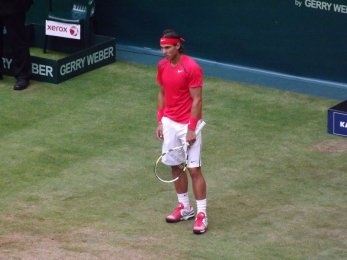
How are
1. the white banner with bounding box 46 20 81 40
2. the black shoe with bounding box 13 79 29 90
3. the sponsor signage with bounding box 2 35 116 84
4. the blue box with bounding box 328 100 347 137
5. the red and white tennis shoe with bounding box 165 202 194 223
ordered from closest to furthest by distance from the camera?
the blue box with bounding box 328 100 347 137
the red and white tennis shoe with bounding box 165 202 194 223
the black shoe with bounding box 13 79 29 90
the sponsor signage with bounding box 2 35 116 84
the white banner with bounding box 46 20 81 40

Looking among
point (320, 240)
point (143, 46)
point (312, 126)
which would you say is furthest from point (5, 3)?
point (320, 240)

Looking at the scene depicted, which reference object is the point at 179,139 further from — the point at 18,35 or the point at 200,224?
the point at 18,35

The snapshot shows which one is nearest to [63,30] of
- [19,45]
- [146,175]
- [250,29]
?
[19,45]

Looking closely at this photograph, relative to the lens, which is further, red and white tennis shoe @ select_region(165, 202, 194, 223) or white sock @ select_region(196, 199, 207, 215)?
red and white tennis shoe @ select_region(165, 202, 194, 223)

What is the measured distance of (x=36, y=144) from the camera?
12.5 meters

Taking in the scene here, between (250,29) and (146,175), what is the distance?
11.3 feet

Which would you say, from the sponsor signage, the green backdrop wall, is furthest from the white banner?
the green backdrop wall

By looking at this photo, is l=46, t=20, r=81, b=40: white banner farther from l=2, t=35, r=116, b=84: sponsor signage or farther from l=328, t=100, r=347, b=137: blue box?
l=328, t=100, r=347, b=137: blue box

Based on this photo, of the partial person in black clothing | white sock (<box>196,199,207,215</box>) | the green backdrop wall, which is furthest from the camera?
the partial person in black clothing

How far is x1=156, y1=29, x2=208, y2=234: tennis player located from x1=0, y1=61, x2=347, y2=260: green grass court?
0.43m

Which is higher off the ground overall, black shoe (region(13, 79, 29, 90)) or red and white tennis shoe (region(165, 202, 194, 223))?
red and white tennis shoe (region(165, 202, 194, 223))

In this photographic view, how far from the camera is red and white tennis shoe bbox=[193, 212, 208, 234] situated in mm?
10227

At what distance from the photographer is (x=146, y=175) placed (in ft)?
38.3

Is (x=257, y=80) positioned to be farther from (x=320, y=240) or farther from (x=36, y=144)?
(x=320, y=240)
